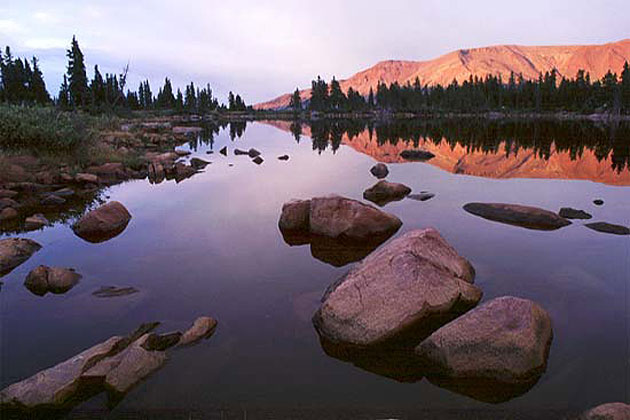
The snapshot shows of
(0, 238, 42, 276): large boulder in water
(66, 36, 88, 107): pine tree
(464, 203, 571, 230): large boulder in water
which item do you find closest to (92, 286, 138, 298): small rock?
(0, 238, 42, 276): large boulder in water

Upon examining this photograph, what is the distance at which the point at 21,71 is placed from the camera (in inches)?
3140

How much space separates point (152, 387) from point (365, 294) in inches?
128

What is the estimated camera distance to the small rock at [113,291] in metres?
7.83

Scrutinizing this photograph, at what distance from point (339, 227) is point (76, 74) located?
78953 millimetres

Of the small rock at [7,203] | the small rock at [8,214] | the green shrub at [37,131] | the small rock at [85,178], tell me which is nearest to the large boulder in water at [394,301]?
the small rock at [8,214]

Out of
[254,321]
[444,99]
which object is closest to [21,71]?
[254,321]

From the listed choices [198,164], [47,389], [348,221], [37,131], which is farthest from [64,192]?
[47,389]

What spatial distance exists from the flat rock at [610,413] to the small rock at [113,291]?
24.7 ft

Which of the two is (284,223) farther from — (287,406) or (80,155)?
(80,155)

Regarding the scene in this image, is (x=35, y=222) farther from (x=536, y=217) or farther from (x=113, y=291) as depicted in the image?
(x=536, y=217)

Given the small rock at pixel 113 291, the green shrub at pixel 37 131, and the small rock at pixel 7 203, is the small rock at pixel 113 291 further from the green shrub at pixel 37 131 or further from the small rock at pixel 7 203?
the green shrub at pixel 37 131

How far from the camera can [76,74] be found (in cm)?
7244

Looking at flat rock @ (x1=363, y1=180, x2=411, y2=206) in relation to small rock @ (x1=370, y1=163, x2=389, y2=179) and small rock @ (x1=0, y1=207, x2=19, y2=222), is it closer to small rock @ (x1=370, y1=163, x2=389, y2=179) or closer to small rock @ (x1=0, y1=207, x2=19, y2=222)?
small rock @ (x1=370, y1=163, x2=389, y2=179)

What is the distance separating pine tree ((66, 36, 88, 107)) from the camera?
235 feet
